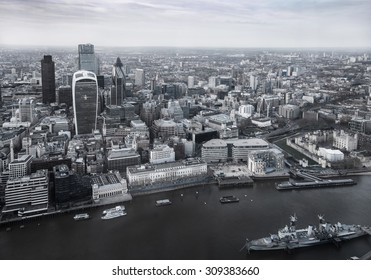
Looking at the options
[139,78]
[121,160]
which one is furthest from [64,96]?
[121,160]

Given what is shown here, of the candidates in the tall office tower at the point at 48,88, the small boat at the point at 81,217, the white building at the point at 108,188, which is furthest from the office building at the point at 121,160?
the tall office tower at the point at 48,88

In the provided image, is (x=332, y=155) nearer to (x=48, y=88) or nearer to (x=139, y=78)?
(x=48, y=88)

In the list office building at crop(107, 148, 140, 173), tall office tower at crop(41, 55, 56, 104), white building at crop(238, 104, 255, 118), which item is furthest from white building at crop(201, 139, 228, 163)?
tall office tower at crop(41, 55, 56, 104)

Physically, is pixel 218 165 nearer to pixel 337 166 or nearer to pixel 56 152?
pixel 337 166

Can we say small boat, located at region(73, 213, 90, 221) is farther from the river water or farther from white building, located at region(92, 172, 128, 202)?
white building, located at region(92, 172, 128, 202)

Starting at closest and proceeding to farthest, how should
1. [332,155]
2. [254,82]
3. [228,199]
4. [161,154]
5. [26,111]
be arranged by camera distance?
[228,199] < [161,154] < [332,155] < [26,111] < [254,82]
